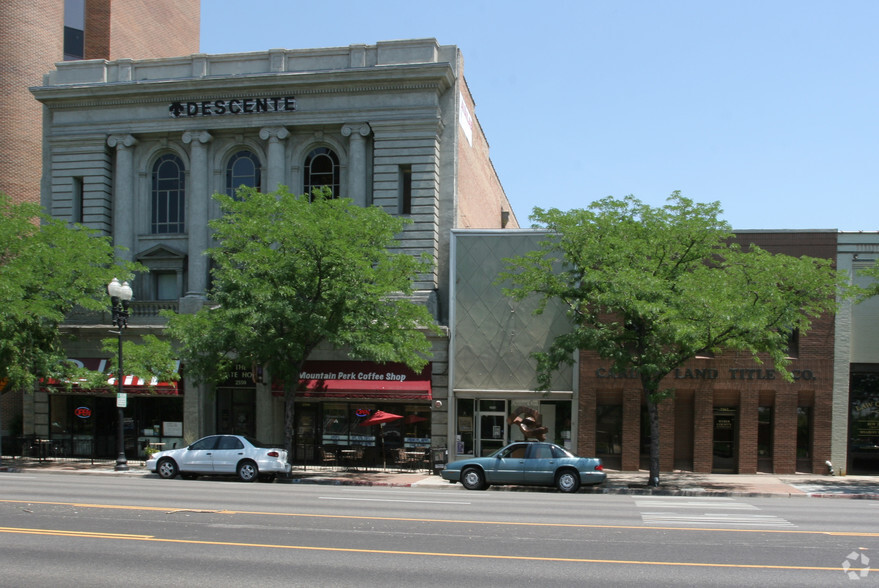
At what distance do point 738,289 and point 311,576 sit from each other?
16528mm

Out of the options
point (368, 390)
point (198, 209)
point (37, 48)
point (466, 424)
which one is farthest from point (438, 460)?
point (37, 48)

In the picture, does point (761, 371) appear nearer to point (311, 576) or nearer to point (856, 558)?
point (856, 558)

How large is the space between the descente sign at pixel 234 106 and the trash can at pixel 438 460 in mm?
13800

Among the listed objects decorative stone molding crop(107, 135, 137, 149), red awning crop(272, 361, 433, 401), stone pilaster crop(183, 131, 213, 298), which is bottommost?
red awning crop(272, 361, 433, 401)

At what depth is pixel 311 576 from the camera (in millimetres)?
10133

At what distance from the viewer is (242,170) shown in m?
31.7

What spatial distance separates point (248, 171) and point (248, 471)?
12970mm

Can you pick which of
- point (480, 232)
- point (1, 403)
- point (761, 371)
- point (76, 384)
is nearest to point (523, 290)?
point (480, 232)

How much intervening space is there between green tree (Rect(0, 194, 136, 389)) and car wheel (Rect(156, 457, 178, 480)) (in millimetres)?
5242

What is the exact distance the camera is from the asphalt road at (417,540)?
403 inches

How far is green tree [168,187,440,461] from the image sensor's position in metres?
23.8

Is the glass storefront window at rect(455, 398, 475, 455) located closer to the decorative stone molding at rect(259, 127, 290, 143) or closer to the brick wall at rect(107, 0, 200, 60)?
the decorative stone molding at rect(259, 127, 290, 143)

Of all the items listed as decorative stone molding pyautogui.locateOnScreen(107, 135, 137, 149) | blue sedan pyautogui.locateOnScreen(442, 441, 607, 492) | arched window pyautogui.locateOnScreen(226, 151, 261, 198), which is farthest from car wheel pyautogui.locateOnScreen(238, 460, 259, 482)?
decorative stone molding pyautogui.locateOnScreen(107, 135, 137, 149)

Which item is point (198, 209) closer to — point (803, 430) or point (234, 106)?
point (234, 106)
